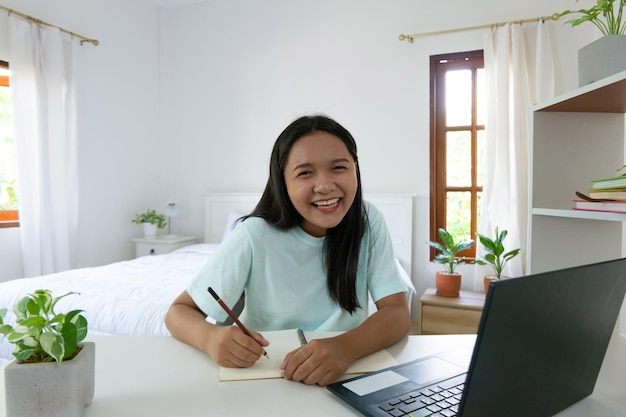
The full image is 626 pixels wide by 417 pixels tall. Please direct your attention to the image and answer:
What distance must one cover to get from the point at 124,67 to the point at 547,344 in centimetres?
410

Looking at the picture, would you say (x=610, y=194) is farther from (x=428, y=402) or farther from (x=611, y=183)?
(x=428, y=402)

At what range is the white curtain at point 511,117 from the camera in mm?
2846

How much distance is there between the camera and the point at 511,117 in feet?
9.59

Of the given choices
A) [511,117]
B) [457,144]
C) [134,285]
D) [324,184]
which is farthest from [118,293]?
[511,117]

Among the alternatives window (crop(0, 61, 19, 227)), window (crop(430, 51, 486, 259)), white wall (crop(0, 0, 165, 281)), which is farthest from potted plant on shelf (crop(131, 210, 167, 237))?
window (crop(430, 51, 486, 259))

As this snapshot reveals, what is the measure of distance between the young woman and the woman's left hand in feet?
0.63

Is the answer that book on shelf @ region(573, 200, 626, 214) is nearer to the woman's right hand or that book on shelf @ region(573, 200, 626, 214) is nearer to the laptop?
the laptop

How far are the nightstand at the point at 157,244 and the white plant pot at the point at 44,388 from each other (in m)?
3.18

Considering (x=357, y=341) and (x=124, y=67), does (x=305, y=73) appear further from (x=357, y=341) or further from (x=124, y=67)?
(x=357, y=341)

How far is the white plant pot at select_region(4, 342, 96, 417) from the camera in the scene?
535mm

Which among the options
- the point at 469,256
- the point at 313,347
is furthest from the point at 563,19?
the point at 313,347

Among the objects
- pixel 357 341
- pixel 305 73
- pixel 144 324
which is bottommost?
pixel 144 324

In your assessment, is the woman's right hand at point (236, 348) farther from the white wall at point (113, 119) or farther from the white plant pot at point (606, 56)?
the white wall at point (113, 119)

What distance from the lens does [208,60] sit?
157 inches
